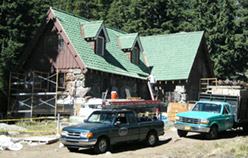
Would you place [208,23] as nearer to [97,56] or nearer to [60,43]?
[97,56]

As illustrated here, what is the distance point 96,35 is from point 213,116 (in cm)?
1154

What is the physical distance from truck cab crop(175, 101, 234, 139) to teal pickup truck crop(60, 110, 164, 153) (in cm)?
170

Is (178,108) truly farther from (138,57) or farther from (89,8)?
(89,8)

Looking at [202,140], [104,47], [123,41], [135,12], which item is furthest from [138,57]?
[135,12]

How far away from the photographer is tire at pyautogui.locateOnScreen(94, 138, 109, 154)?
39.9 ft

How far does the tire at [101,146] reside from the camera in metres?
12.2

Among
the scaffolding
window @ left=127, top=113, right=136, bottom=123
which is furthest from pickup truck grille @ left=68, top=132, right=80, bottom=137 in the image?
the scaffolding

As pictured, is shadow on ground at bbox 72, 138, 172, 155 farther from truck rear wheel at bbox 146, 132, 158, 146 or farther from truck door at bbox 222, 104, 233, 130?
truck door at bbox 222, 104, 233, 130

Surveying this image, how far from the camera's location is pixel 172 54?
31938mm

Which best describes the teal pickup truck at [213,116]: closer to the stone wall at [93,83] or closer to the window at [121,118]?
the window at [121,118]

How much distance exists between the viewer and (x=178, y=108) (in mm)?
25094

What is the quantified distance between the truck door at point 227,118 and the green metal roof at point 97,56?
29.7 ft

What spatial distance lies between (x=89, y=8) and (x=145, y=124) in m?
52.8

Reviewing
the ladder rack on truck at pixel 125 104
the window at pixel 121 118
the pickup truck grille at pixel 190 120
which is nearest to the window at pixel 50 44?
the ladder rack on truck at pixel 125 104
